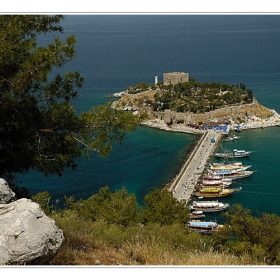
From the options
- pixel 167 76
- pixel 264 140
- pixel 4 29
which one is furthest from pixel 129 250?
pixel 167 76

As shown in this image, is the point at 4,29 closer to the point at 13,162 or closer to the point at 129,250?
the point at 13,162

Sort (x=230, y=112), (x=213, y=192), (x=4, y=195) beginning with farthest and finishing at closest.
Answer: (x=230, y=112)
(x=213, y=192)
(x=4, y=195)

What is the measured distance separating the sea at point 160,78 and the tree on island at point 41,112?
53 cm

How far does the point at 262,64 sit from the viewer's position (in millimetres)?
53312

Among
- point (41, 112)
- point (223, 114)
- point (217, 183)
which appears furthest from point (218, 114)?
point (41, 112)

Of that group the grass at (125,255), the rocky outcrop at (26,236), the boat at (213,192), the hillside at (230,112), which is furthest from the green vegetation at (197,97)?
the rocky outcrop at (26,236)

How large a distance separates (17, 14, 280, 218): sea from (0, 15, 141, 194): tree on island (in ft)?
1.74

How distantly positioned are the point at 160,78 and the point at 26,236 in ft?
150

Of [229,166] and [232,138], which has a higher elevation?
[232,138]

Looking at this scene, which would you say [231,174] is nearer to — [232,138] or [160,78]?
[232,138]

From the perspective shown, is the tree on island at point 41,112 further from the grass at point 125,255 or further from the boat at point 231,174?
the boat at point 231,174

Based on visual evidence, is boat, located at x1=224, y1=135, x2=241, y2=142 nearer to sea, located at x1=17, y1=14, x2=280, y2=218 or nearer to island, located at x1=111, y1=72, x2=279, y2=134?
sea, located at x1=17, y1=14, x2=280, y2=218

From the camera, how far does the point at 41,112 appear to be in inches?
191

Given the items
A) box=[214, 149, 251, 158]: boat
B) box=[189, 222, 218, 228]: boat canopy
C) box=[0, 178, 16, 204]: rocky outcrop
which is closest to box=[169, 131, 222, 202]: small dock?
box=[214, 149, 251, 158]: boat
